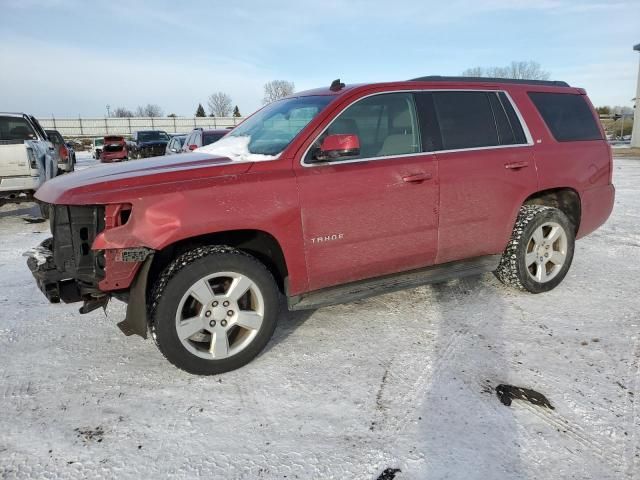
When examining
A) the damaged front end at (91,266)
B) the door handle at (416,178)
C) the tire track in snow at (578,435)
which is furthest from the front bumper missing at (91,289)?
the tire track in snow at (578,435)

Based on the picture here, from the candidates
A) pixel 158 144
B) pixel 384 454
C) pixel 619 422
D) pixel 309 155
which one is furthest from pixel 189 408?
pixel 158 144

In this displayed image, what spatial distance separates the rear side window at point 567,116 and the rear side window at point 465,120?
0.65m

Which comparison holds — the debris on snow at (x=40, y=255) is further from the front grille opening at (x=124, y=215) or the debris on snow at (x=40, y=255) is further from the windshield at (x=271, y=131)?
the windshield at (x=271, y=131)

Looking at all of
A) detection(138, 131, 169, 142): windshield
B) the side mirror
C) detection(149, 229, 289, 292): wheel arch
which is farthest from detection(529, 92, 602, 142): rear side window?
detection(138, 131, 169, 142): windshield

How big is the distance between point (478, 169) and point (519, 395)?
1.82 m

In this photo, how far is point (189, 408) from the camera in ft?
8.95

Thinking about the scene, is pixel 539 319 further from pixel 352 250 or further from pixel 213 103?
pixel 213 103

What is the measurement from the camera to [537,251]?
4.32 metres

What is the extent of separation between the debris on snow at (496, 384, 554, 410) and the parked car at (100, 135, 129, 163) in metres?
23.6

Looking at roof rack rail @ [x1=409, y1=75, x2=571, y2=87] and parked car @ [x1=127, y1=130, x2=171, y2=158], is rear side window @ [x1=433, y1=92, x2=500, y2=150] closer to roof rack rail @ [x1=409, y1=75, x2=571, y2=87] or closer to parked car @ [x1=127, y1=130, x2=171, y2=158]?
roof rack rail @ [x1=409, y1=75, x2=571, y2=87]

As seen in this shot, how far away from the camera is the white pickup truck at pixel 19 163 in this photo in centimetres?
767

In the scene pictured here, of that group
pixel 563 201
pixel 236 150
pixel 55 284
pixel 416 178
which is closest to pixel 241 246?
pixel 236 150

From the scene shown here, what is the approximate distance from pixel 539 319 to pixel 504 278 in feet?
2.02

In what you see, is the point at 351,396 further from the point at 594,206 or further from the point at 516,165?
the point at 594,206
